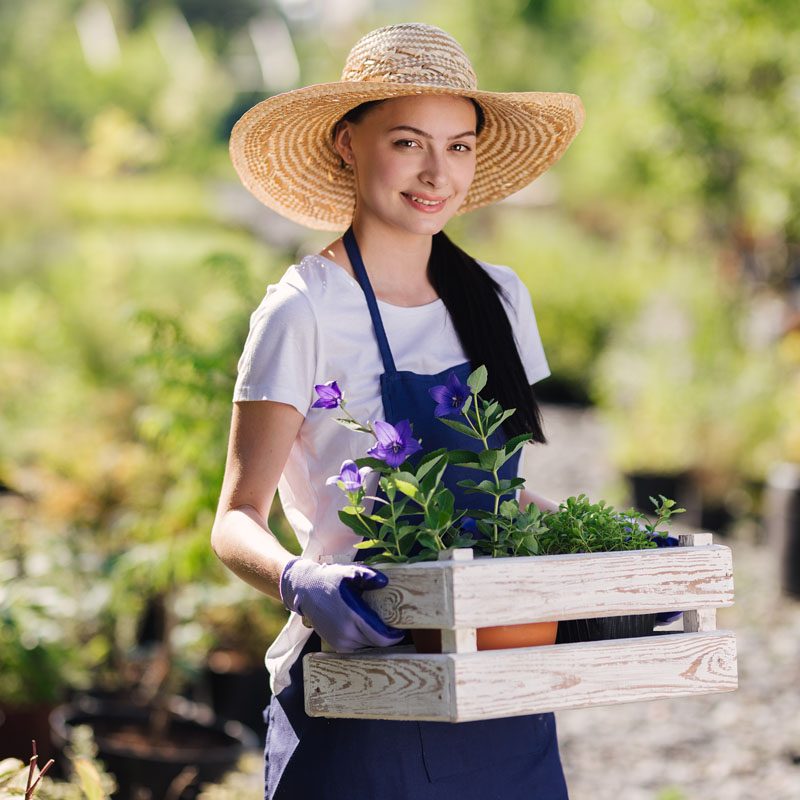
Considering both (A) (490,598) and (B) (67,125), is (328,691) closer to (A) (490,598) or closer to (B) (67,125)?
(A) (490,598)

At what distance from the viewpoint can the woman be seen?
1.89 meters

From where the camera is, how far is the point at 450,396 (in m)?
1.86

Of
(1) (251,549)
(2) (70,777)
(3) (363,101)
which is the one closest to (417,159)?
(3) (363,101)

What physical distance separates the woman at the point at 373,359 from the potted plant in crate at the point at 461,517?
9 centimetres

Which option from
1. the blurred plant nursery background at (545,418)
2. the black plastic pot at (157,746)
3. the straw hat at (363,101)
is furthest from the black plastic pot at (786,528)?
the straw hat at (363,101)

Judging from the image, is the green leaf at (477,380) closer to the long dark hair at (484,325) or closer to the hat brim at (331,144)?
the long dark hair at (484,325)

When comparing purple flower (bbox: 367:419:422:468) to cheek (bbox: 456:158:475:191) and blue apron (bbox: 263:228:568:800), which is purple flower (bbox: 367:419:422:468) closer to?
blue apron (bbox: 263:228:568:800)

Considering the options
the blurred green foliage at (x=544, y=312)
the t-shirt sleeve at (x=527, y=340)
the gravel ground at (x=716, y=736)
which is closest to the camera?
the t-shirt sleeve at (x=527, y=340)

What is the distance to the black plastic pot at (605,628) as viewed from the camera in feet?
5.74

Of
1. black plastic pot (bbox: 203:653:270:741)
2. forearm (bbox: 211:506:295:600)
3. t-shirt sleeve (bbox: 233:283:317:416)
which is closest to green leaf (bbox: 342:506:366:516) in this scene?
forearm (bbox: 211:506:295:600)

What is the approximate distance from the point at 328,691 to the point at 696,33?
8009 millimetres

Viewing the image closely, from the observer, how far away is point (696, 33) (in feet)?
29.1

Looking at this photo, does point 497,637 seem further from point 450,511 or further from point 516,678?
point 450,511

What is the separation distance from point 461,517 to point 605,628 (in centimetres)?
25
